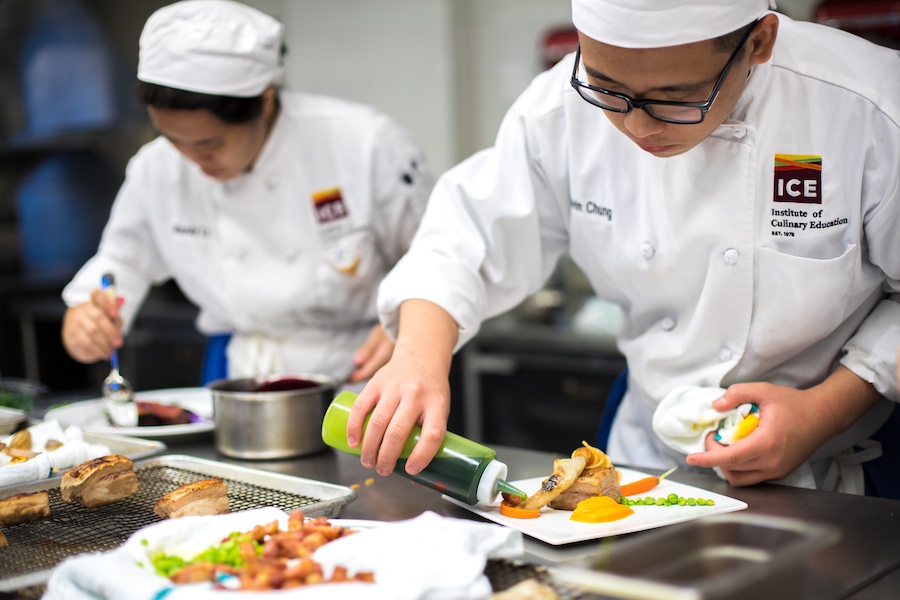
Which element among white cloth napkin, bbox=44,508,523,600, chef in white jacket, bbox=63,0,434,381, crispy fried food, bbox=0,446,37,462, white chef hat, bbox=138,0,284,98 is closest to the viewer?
white cloth napkin, bbox=44,508,523,600

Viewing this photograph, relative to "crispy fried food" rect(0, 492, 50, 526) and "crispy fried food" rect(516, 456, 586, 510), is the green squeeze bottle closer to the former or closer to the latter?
"crispy fried food" rect(516, 456, 586, 510)

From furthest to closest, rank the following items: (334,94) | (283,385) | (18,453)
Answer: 1. (334,94)
2. (283,385)
3. (18,453)

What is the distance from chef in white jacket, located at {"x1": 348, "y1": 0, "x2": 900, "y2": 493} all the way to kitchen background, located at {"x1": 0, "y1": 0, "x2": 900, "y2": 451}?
1.66 metres

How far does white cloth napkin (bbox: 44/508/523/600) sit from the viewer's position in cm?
94

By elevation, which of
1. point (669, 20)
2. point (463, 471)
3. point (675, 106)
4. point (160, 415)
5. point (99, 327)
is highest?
point (669, 20)

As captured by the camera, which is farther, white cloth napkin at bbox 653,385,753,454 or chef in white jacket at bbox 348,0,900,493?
white cloth napkin at bbox 653,385,753,454

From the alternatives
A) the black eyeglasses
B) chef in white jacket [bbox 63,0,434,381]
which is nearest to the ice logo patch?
the black eyeglasses

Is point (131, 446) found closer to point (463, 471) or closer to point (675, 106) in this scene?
point (463, 471)

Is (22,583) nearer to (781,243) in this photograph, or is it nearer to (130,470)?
(130,470)

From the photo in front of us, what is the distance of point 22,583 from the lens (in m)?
1.08

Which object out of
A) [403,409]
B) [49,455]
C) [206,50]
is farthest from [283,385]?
[206,50]

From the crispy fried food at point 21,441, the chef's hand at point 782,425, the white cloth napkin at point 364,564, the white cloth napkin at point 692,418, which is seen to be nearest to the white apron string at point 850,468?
the chef's hand at point 782,425

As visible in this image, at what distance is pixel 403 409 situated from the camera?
1.34 metres

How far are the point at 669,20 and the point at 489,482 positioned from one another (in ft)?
2.26
